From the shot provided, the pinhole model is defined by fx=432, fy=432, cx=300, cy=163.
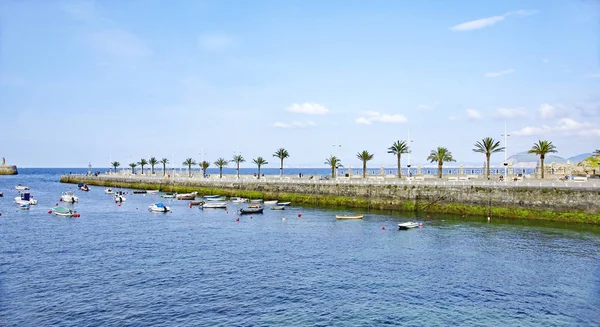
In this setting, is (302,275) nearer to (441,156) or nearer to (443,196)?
(443,196)

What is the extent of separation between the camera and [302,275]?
3734cm

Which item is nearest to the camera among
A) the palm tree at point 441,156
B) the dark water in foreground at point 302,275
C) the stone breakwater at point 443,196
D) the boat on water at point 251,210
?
the dark water in foreground at point 302,275

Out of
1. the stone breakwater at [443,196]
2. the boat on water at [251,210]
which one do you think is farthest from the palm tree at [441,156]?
the boat on water at [251,210]

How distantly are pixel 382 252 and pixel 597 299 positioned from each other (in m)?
19.8

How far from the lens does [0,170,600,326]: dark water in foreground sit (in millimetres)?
28219

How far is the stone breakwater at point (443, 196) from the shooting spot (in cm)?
6222

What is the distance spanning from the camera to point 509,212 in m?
67.9

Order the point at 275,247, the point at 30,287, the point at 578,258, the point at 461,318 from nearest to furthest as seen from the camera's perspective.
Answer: the point at 461,318
the point at 30,287
the point at 578,258
the point at 275,247

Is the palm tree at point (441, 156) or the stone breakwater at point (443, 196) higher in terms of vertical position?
the palm tree at point (441, 156)

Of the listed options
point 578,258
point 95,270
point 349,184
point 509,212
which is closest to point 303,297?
point 95,270

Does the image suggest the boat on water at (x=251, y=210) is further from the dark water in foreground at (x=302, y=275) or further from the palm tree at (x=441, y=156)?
the palm tree at (x=441, y=156)

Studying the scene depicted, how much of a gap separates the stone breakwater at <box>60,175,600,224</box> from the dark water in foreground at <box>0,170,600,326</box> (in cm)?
447

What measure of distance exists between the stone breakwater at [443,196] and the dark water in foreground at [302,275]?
4471 millimetres

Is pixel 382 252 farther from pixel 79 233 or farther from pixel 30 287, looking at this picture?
pixel 79 233
